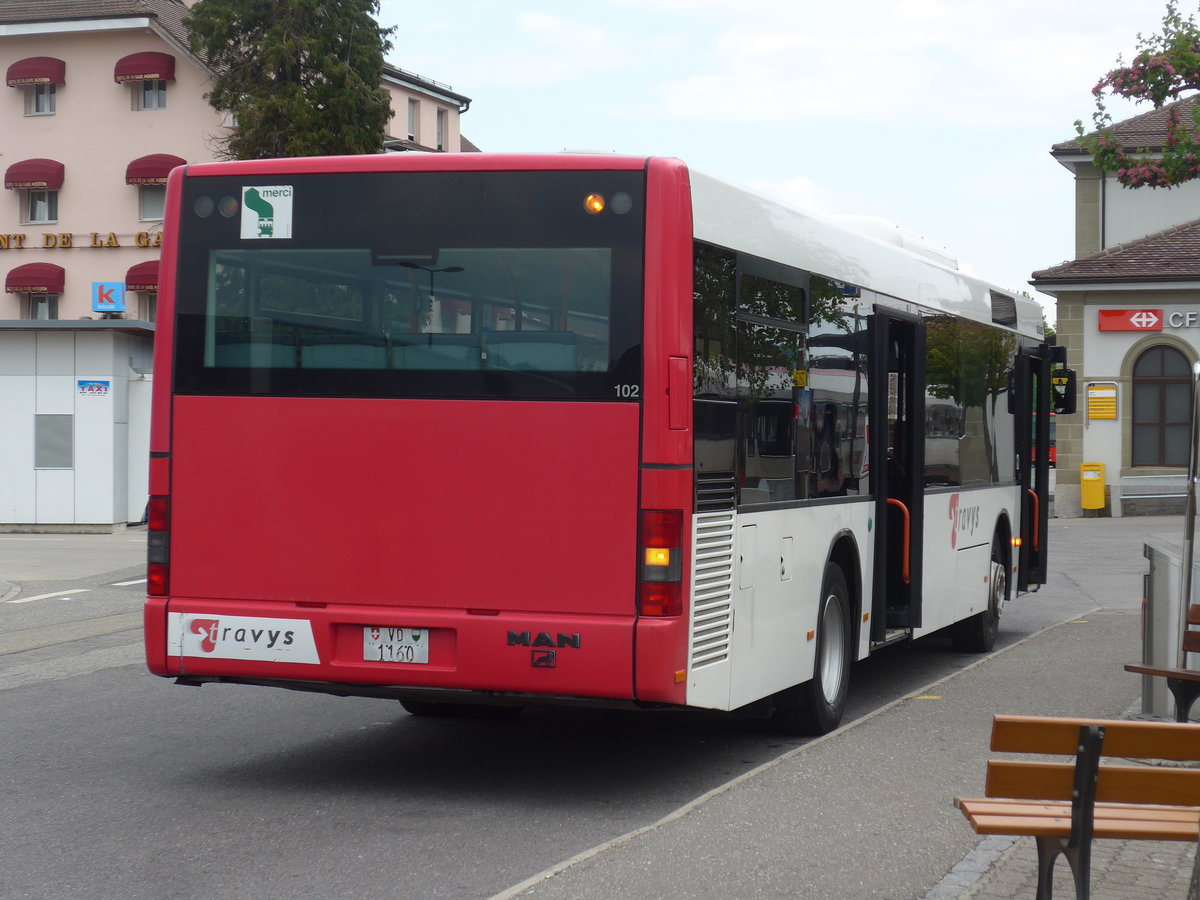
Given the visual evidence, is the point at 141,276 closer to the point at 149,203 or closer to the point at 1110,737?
the point at 149,203

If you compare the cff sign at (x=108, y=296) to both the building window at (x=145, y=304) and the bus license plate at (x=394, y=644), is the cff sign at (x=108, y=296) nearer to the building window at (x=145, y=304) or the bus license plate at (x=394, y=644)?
the building window at (x=145, y=304)

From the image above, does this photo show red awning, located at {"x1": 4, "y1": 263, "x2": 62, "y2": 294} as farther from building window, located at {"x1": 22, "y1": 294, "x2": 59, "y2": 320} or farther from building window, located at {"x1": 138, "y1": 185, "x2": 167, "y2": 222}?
building window, located at {"x1": 138, "y1": 185, "x2": 167, "y2": 222}

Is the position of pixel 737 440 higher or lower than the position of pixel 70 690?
higher

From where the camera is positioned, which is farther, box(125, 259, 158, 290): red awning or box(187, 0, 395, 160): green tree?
box(125, 259, 158, 290): red awning

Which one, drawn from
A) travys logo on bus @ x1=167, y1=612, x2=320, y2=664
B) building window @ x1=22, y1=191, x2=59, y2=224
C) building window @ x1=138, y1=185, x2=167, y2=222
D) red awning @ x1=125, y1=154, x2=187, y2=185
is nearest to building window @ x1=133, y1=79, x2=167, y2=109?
red awning @ x1=125, y1=154, x2=187, y2=185

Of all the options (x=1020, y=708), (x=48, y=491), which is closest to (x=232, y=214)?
(x=1020, y=708)

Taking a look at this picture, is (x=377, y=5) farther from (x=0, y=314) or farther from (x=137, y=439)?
(x=137, y=439)

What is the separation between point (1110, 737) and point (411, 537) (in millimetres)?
3659

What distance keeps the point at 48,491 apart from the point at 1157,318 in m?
22.5

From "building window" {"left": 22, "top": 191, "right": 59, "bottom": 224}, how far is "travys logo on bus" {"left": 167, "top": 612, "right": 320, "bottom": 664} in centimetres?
4884

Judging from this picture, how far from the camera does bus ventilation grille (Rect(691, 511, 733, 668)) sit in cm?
752

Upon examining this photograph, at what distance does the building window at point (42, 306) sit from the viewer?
53.8 meters

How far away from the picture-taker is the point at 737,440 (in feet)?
26.4

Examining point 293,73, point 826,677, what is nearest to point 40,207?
point 293,73
